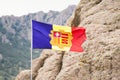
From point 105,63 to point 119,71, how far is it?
1078 mm

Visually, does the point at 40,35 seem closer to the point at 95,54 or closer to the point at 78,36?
the point at 78,36

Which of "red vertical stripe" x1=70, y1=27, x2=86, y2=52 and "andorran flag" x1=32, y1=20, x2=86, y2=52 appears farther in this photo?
"red vertical stripe" x1=70, y1=27, x2=86, y2=52

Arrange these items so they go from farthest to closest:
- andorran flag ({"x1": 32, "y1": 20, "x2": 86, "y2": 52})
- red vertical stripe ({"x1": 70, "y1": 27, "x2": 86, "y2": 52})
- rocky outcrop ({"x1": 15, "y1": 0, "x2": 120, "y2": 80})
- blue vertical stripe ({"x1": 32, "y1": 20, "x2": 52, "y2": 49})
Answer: red vertical stripe ({"x1": 70, "y1": 27, "x2": 86, "y2": 52}) → rocky outcrop ({"x1": 15, "y1": 0, "x2": 120, "y2": 80}) → andorran flag ({"x1": 32, "y1": 20, "x2": 86, "y2": 52}) → blue vertical stripe ({"x1": 32, "y1": 20, "x2": 52, "y2": 49})

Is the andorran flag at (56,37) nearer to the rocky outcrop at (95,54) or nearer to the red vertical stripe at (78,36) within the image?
the red vertical stripe at (78,36)

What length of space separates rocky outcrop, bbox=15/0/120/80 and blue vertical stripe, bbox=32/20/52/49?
258 cm

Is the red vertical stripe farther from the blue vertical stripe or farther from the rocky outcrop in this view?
the blue vertical stripe

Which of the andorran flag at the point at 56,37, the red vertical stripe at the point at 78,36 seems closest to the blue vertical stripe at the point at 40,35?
the andorran flag at the point at 56,37

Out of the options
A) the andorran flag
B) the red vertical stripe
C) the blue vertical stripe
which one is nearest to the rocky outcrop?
the red vertical stripe

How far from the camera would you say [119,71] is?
19984 millimetres

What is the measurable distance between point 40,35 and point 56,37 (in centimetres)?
142

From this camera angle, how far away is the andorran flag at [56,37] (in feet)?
66.1

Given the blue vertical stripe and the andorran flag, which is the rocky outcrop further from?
the blue vertical stripe

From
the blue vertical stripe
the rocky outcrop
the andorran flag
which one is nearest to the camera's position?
the blue vertical stripe

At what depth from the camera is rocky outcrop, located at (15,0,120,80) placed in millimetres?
20422
